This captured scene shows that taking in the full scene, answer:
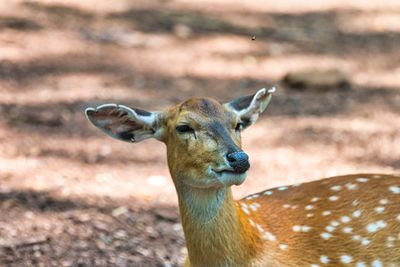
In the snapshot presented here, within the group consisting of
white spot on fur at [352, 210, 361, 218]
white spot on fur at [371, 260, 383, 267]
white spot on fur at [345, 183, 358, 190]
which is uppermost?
white spot on fur at [345, 183, 358, 190]

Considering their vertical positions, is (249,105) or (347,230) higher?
(249,105)

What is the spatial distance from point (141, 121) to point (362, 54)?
4885 mm

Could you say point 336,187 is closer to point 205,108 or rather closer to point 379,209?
point 379,209

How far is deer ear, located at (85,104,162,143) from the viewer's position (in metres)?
4.31

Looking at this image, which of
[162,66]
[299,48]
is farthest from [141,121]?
[299,48]

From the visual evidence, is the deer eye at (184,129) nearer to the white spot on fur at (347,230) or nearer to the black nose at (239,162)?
the black nose at (239,162)

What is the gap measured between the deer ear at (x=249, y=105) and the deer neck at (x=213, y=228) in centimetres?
41

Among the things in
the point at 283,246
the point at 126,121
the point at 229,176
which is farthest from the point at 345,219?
the point at 126,121

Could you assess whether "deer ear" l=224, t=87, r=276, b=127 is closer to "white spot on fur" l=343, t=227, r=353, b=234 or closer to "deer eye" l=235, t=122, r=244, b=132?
"deer eye" l=235, t=122, r=244, b=132

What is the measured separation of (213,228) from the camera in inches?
166

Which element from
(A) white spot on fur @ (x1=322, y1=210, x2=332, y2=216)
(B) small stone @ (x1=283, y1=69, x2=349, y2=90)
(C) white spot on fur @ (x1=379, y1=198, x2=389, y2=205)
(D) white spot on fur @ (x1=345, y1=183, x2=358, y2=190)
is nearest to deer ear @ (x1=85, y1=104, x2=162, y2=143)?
(A) white spot on fur @ (x1=322, y1=210, x2=332, y2=216)

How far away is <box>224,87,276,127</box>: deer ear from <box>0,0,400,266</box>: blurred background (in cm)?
123

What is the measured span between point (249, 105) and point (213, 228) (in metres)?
0.65

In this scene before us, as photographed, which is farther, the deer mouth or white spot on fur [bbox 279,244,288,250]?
white spot on fur [bbox 279,244,288,250]
